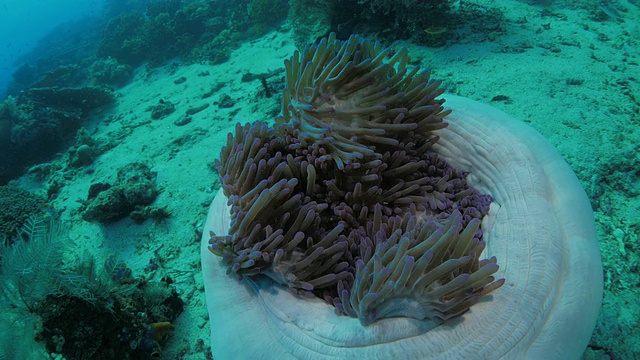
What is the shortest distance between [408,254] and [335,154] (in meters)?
0.75

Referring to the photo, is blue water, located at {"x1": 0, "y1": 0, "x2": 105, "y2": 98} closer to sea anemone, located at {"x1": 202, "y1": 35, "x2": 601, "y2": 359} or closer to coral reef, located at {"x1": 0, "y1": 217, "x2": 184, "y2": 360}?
coral reef, located at {"x1": 0, "y1": 217, "x2": 184, "y2": 360}

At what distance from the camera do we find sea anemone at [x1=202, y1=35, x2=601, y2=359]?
1452 millimetres

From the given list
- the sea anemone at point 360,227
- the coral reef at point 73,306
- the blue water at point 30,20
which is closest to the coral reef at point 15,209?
the coral reef at point 73,306

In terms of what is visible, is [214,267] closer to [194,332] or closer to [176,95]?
[194,332]

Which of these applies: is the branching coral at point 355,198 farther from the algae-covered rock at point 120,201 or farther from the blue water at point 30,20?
the blue water at point 30,20

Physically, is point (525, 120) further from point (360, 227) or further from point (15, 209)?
point (15, 209)

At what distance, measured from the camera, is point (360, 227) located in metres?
2.02

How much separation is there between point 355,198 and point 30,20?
68.0 metres

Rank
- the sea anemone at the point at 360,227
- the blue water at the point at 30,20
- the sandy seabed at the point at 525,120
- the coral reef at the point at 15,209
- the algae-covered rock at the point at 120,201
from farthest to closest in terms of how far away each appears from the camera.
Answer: the blue water at the point at 30,20 → the coral reef at the point at 15,209 → the algae-covered rock at the point at 120,201 → the sandy seabed at the point at 525,120 → the sea anemone at the point at 360,227

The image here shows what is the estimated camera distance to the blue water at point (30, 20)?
35.8 metres

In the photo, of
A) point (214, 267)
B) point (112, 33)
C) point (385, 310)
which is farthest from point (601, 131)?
point (112, 33)

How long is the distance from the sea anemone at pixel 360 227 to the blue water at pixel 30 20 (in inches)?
1461

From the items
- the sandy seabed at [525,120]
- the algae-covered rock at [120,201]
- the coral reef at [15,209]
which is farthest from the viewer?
the coral reef at [15,209]

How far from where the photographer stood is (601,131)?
313cm
